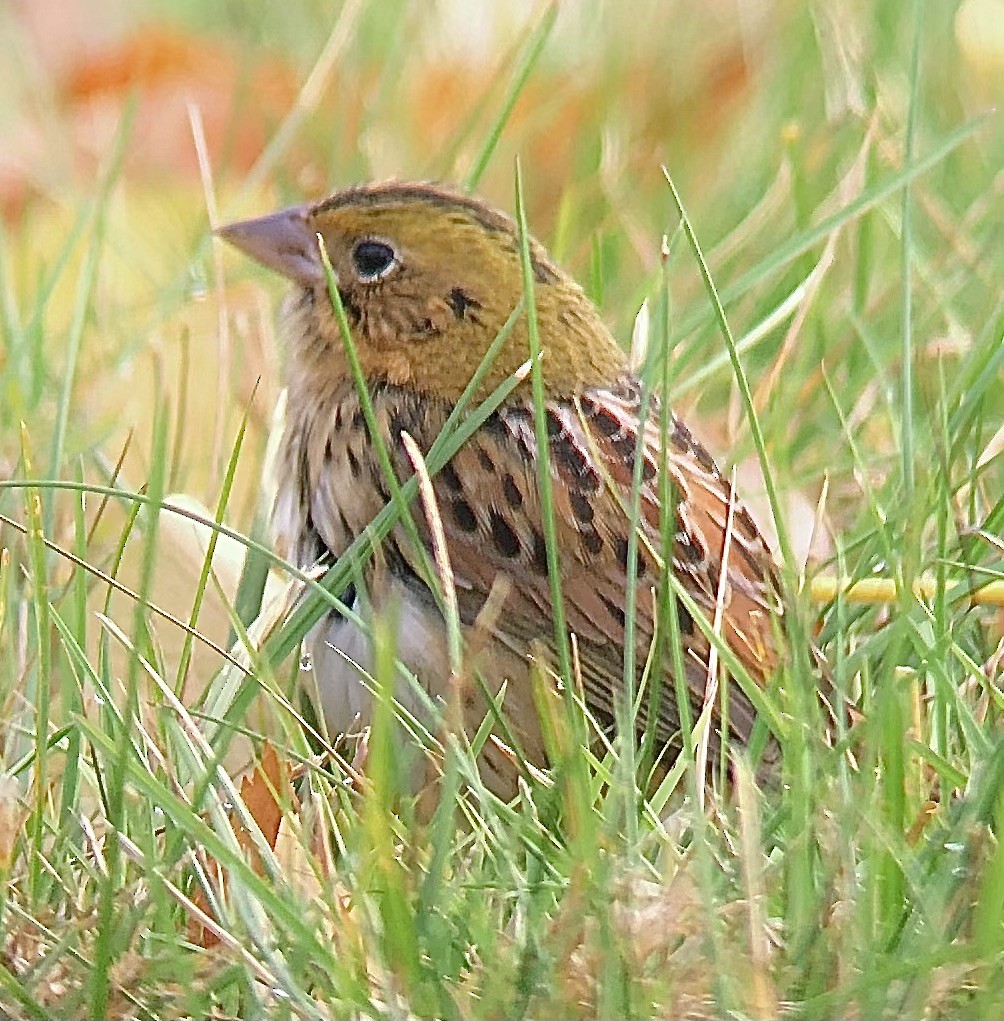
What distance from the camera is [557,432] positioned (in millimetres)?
2025

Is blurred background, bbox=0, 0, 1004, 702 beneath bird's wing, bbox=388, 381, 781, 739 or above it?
above

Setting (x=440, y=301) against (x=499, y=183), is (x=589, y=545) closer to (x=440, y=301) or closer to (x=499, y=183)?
(x=440, y=301)

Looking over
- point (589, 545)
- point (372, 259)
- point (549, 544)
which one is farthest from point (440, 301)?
point (549, 544)

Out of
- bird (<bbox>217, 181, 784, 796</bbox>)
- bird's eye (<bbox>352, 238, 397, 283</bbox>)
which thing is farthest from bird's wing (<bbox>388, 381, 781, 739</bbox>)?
bird's eye (<bbox>352, 238, 397, 283</bbox>)

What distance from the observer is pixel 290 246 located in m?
2.21

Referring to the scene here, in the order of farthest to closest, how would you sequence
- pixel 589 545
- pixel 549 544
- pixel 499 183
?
pixel 499 183
pixel 589 545
pixel 549 544

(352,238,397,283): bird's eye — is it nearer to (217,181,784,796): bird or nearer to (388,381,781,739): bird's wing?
(217,181,784,796): bird

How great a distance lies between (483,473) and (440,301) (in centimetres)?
22

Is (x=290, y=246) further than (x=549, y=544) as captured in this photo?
Yes

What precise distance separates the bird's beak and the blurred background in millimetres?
139

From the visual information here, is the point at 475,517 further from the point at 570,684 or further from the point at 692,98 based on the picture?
the point at 692,98

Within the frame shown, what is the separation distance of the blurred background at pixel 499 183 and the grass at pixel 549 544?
1cm

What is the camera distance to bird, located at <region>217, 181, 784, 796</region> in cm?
189

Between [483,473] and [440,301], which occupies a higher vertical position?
[440,301]
